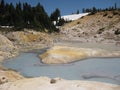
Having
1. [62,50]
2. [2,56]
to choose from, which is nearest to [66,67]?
[62,50]

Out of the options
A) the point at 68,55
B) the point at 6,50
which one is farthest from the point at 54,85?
the point at 6,50

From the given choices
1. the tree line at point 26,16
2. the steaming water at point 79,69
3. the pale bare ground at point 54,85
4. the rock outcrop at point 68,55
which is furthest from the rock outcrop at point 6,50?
the tree line at point 26,16

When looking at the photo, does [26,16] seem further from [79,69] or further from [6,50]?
[79,69]

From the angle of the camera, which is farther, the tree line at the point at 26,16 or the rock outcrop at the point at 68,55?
the tree line at the point at 26,16

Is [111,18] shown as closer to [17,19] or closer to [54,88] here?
[17,19]

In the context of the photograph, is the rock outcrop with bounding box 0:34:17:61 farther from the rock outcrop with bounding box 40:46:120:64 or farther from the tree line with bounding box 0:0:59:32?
the tree line with bounding box 0:0:59:32

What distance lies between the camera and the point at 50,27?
85938mm

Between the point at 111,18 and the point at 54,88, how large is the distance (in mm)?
81502

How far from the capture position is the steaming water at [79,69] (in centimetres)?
2542

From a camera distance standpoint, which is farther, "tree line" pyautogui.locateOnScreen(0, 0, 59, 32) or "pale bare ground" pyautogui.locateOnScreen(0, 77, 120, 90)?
"tree line" pyautogui.locateOnScreen(0, 0, 59, 32)

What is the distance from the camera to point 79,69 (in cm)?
2902

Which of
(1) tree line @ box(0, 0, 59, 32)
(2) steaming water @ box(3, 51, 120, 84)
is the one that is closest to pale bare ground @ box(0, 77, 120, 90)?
(2) steaming water @ box(3, 51, 120, 84)

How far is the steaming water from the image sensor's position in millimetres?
25422

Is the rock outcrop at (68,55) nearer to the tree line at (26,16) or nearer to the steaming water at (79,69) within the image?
the steaming water at (79,69)
